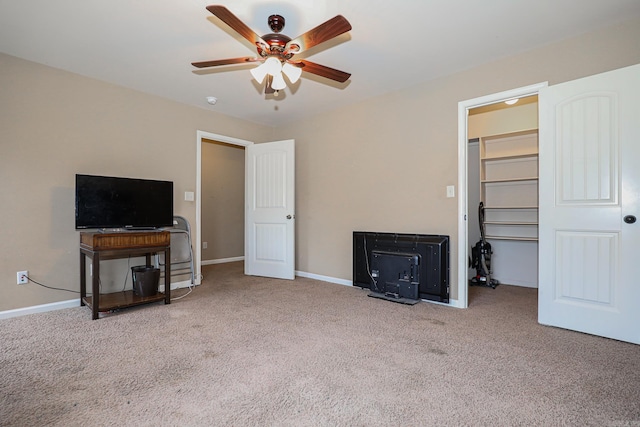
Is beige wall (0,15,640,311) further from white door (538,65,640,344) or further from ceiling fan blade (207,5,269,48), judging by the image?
ceiling fan blade (207,5,269,48)

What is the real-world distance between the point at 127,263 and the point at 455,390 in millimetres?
3526

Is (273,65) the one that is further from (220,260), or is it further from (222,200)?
(220,260)

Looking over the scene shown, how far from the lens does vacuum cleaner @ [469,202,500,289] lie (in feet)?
14.0

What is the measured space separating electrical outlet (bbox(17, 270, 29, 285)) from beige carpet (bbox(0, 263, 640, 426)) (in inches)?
13.1

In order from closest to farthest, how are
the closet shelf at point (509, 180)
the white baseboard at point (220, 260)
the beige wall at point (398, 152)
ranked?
the beige wall at point (398, 152) → the closet shelf at point (509, 180) → the white baseboard at point (220, 260)

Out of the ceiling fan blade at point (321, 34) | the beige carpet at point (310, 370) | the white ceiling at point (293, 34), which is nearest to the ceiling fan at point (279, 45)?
the ceiling fan blade at point (321, 34)

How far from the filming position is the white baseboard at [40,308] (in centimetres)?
284

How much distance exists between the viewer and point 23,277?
2.91 meters

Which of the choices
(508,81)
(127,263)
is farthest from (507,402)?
(127,263)

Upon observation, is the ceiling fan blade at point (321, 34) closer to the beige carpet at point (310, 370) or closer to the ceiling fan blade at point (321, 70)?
the ceiling fan blade at point (321, 70)

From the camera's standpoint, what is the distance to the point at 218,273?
4.94m

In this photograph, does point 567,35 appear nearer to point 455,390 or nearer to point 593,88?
point 593,88

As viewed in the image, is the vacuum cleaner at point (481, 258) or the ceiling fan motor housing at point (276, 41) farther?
the vacuum cleaner at point (481, 258)

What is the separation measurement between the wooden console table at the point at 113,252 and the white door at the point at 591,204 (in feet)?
11.7
